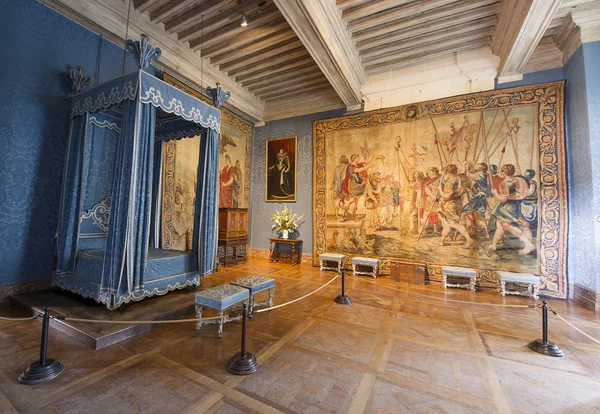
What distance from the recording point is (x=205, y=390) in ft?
6.91

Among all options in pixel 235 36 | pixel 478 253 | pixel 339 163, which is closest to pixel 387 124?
pixel 339 163

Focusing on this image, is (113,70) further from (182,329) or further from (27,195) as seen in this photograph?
(182,329)

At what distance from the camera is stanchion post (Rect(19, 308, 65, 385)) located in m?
2.13

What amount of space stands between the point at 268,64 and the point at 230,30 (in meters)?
1.29

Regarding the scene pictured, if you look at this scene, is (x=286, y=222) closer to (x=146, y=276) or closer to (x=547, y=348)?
(x=146, y=276)

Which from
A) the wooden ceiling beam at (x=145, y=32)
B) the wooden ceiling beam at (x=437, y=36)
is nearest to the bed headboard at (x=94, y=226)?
the wooden ceiling beam at (x=145, y=32)

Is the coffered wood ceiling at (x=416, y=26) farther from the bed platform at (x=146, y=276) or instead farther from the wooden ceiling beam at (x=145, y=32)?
the bed platform at (x=146, y=276)

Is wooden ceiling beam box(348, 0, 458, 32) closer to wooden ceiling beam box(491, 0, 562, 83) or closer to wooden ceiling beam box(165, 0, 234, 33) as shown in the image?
wooden ceiling beam box(491, 0, 562, 83)

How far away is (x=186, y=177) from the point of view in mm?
6348

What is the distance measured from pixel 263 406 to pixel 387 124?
6.69m

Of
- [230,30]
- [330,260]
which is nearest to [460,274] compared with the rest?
[330,260]

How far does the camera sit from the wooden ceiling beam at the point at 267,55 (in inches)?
225

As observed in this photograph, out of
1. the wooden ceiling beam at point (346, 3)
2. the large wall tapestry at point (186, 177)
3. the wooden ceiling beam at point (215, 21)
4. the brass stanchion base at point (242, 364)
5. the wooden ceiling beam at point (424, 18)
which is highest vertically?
the wooden ceiling beam at point (215, 21)

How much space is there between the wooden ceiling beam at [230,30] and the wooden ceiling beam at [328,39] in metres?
0.84
